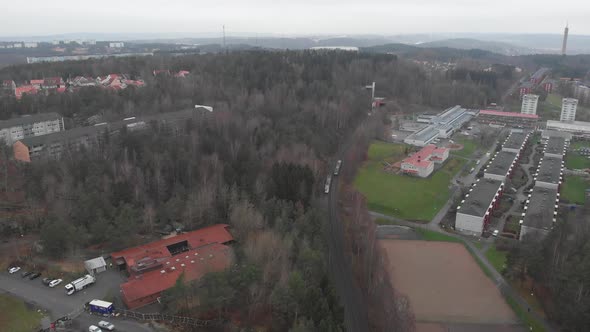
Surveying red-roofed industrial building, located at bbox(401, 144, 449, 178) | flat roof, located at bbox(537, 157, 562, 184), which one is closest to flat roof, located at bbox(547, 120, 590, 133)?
flat roof, located at bbox(537, 157, 562, 184)

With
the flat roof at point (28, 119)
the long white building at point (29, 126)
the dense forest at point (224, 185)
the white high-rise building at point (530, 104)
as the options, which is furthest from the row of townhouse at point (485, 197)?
the flat roof at point (28, 119)

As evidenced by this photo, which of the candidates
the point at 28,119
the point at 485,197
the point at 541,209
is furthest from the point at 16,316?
the point at 541,209

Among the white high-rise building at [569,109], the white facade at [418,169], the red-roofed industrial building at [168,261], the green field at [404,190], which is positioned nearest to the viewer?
the red-roofed industrial building at [168,261]

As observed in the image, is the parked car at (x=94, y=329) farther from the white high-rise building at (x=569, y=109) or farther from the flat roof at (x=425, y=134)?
the white high-rise building at (x=569, y=109)

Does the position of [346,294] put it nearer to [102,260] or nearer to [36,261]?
[102,260]

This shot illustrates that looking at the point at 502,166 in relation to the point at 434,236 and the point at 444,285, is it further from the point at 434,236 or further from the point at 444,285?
the point at 444,285

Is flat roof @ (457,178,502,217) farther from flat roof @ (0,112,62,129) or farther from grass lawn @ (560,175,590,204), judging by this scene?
flat roof @ (0,112,62,129)
